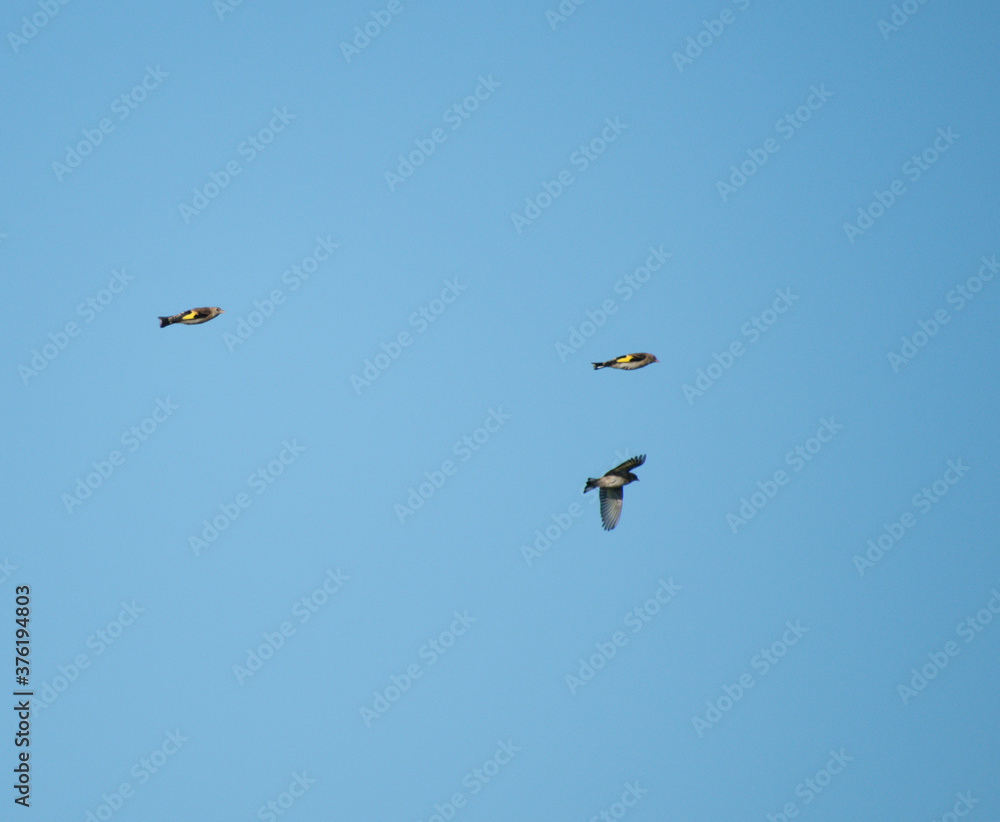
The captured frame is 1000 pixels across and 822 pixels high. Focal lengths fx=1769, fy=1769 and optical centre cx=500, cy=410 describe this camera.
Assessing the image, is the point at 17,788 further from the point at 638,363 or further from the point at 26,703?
the point at 638,363

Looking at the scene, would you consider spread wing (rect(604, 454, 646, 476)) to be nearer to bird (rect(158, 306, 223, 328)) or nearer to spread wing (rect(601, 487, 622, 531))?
spread wing (rect(601, 487, 622, 531))

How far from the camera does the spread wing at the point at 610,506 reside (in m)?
53.9

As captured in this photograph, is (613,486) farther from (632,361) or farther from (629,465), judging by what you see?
(632,361)

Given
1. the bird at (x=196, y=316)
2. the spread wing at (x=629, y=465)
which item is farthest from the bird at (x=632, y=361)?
Result: the bird at (x=196, y=316)

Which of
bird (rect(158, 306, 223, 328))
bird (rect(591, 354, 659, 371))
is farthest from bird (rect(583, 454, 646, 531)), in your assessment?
bird (rect(158, 306, 223, 328))

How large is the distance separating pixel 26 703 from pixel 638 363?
→ 72.4 ft

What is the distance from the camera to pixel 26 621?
5609 centimetres

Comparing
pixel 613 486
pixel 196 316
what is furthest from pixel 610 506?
pixel 196 316

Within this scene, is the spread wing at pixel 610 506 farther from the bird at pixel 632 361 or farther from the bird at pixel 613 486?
the bird at pixel 632 361

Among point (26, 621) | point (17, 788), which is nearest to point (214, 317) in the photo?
point (26, 621)

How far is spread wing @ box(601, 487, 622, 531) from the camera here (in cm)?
5388

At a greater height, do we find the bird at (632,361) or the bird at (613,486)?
the bird at (632,361)

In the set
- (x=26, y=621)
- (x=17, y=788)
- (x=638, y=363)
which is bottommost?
(x=17, y=788)

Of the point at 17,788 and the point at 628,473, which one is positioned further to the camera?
the point at 17,788
